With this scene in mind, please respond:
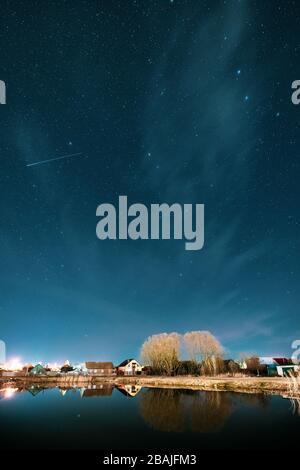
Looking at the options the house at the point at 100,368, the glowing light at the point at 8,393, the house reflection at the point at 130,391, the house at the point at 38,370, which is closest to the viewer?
the glowing light at the point at 8,393

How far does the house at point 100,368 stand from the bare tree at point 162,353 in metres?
24.8

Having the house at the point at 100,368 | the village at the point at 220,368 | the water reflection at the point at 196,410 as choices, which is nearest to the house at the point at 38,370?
the village at the point at 220,368

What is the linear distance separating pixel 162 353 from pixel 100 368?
116 ft

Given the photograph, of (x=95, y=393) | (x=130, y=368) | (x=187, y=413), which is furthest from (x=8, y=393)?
(x=130, y=368)

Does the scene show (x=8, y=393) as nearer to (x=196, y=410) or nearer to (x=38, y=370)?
(x=196, y=410)

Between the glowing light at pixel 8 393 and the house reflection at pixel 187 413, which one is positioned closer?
the house reflection at pixel 187 413

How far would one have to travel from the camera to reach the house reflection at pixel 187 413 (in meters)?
23.2

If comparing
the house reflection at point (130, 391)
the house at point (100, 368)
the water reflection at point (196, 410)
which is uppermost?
the water reflection at point (196, 410)

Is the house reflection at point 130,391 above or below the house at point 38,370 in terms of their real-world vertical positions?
above

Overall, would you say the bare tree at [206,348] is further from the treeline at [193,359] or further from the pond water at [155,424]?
the pond water at [155,424]

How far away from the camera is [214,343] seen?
7738cm

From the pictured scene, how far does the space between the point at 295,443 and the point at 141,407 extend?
1799 centimetres
